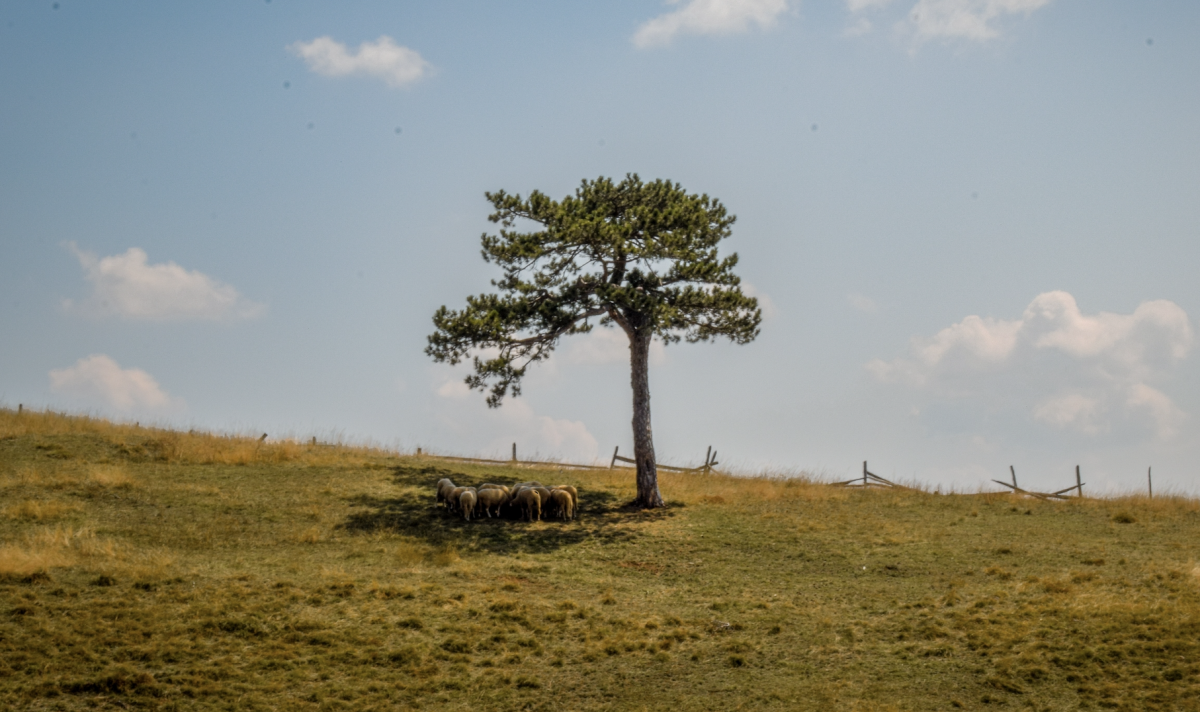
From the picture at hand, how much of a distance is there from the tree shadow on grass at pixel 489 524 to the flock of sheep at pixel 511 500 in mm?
321

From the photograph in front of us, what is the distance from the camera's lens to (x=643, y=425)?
3155 cm

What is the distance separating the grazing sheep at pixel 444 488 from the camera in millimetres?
28422

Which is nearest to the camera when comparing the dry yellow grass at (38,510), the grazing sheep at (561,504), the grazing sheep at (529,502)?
the dry yellow grass at (38,510)

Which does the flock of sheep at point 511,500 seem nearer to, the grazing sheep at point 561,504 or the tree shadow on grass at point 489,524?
the grazing sheep at point 561,504

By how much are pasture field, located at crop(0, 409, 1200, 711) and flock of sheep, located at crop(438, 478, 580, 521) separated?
0.66 meters

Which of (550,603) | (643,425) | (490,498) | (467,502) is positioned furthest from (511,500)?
(550,603)

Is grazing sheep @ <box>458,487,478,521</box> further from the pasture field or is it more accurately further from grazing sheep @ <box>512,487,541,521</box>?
grazing sheep @ <box>512,487,541,521</box>

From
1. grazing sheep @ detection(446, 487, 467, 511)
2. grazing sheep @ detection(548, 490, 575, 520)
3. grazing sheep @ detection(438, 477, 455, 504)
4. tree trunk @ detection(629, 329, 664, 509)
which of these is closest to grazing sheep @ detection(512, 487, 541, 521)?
grazing sheep @ detection(548, 490, 575, 520)

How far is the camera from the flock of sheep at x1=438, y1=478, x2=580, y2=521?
2781 centimetres

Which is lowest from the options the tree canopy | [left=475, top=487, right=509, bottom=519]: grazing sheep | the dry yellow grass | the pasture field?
the pasture field

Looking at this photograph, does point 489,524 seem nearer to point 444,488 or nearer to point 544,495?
point 544,495

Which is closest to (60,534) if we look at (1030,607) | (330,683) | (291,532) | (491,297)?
(291,532)

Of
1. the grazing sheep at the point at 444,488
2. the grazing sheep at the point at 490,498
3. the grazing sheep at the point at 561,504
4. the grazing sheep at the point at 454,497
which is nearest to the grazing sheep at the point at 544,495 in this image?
the grazing sheep at the point at 561,504

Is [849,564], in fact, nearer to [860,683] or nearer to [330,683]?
[860,683]
